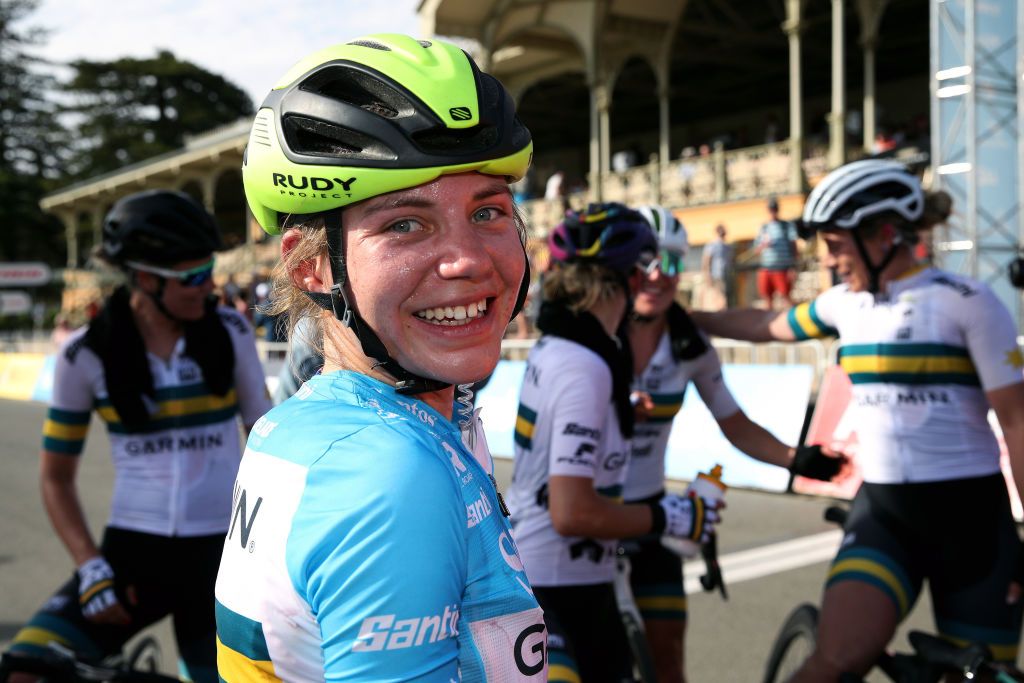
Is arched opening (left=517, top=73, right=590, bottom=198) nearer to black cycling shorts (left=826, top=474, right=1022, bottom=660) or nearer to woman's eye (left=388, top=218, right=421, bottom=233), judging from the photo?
black cycling shorts (left=826, top=474, right=1022, bottom=660)

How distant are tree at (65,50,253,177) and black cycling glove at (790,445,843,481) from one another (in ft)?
273

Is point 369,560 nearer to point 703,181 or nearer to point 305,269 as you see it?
point 305,269

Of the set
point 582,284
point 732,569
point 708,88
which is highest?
point 708,88

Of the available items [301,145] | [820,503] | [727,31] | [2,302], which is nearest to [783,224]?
[820,503]

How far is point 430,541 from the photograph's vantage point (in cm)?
111

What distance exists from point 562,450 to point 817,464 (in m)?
1.31

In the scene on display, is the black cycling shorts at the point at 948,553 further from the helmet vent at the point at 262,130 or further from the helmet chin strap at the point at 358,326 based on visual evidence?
the helmet vent at the point at 262,130

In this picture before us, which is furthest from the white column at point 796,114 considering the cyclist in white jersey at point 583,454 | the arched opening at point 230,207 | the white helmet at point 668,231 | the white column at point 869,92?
the arched opening at point 230,207

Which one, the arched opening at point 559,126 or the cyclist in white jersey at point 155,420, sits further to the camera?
the arched opening at point 559,126

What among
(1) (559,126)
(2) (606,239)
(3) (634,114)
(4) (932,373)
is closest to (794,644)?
(4) (932,373)

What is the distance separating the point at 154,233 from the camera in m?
3.52

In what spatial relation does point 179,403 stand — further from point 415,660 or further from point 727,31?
point 727,31

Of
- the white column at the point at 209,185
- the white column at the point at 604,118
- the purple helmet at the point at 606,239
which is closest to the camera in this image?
the purple helmet at the point at 606,239

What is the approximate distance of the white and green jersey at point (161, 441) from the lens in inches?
138
